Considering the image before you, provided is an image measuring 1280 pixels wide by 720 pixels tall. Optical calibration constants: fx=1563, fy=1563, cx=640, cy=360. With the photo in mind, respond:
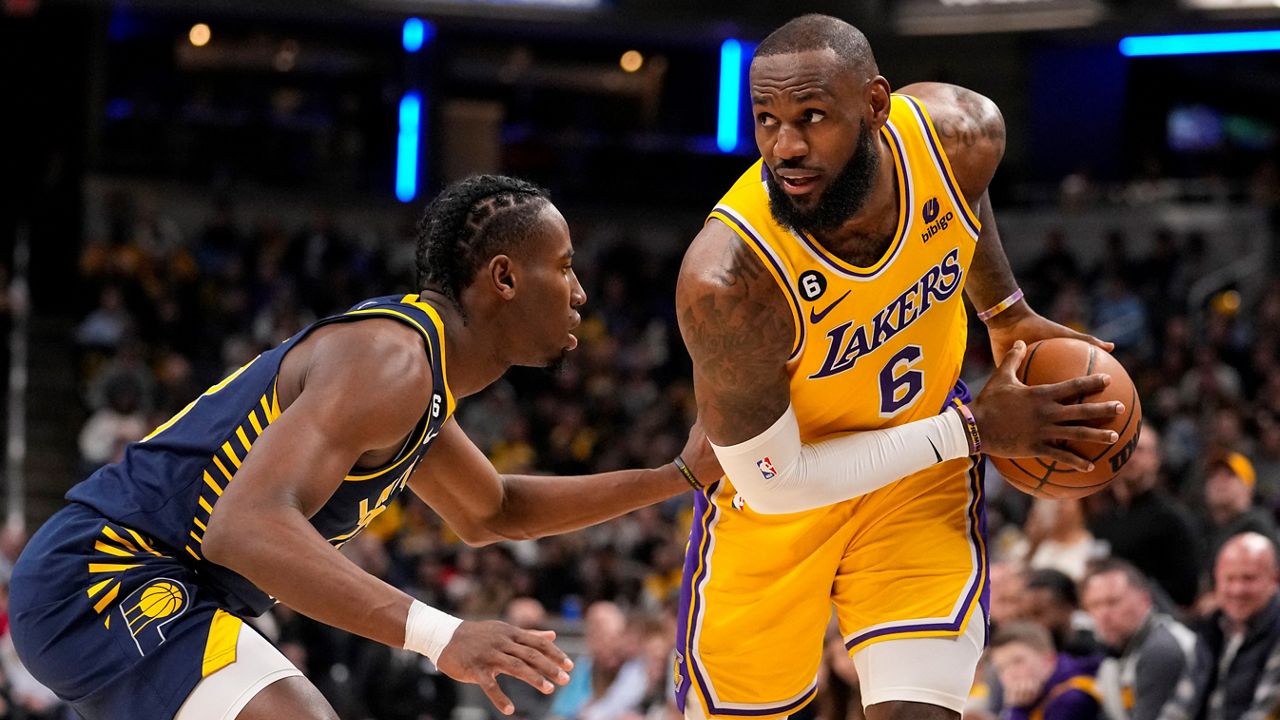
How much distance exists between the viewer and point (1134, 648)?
254 inches

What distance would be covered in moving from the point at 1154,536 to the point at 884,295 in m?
4.43

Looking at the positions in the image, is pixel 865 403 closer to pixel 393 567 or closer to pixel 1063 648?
pixel 1063 648

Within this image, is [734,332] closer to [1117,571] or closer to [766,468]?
[766,468]

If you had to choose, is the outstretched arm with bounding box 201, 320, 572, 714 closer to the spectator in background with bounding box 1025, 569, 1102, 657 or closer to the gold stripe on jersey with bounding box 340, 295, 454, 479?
the gold stripe on jersey with bounding box 340, 295, 454, 479

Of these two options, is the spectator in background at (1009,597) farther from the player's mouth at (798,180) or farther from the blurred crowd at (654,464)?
the player's mouth at (798,180)

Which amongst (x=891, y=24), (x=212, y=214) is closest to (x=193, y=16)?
(x=212, y=214)

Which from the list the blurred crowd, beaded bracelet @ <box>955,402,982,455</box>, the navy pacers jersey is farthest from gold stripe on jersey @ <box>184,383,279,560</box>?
beaded bracelet @ <box>955,402,982,455</box>

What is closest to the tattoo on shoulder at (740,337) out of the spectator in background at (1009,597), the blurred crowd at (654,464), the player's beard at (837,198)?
the player's beard at (837,198)

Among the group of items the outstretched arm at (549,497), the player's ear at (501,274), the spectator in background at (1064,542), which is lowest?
the spectator in background at (1064,542)

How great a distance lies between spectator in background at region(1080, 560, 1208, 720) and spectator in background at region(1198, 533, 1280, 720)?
0.39 feet

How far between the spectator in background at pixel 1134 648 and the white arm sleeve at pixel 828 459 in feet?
9.05

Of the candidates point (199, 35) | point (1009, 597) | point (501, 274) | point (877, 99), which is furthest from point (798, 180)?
point (199, 35)

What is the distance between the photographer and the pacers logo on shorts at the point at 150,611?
335 centimetres

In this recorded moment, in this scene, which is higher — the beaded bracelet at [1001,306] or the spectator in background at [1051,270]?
the beaded bracelet at [1001,306]
